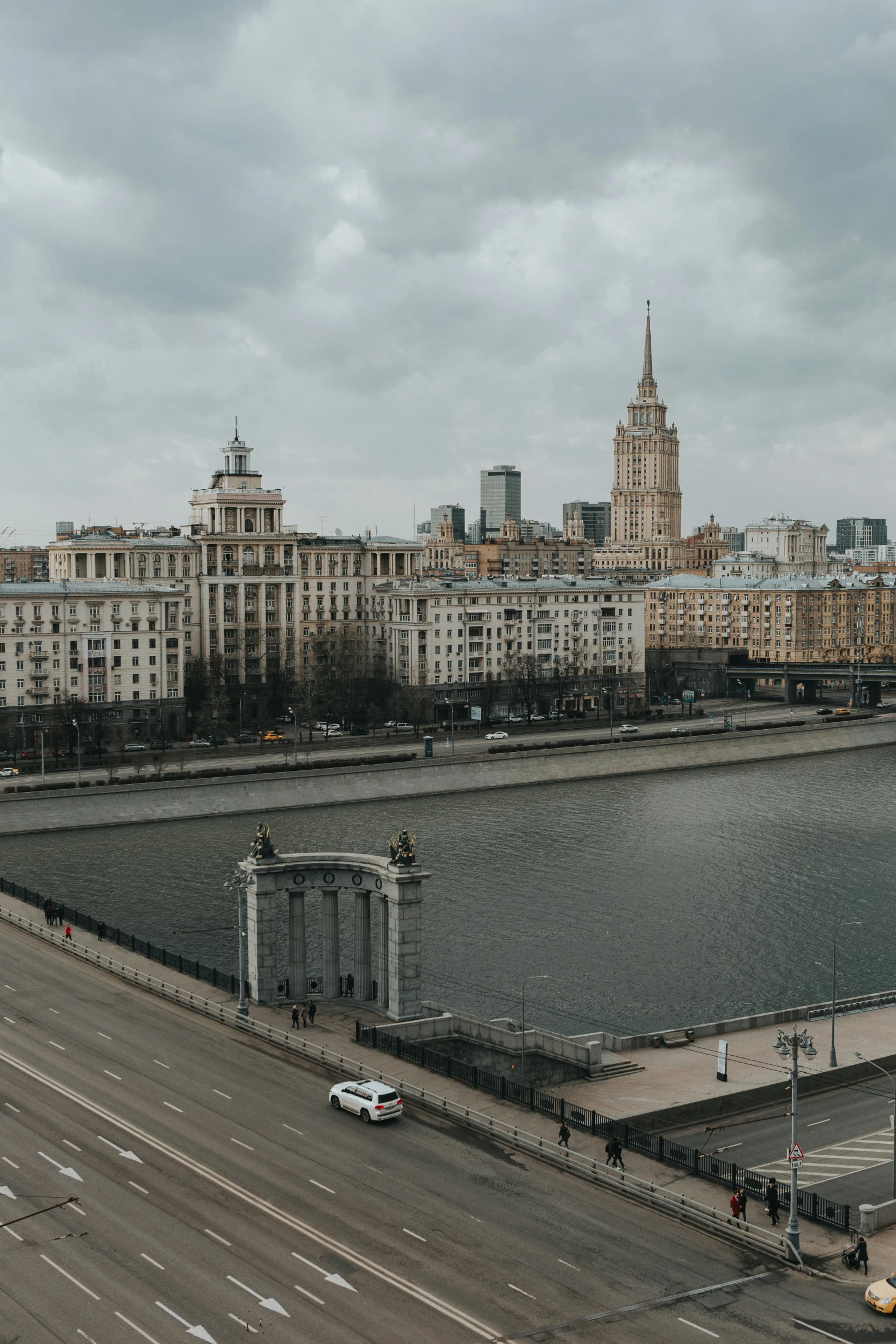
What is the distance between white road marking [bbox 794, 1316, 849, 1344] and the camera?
1013 inches

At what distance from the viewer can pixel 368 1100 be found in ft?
116

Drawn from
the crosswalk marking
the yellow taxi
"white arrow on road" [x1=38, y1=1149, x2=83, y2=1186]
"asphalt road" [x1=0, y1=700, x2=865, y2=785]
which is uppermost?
"asphalt road" [x1=0, y1=700, x2=865, y2=785]

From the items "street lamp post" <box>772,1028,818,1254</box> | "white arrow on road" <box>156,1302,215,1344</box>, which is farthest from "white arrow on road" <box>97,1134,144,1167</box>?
"street lamp post" <box>772,1028,818,1254</box>

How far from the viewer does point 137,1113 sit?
35469mm

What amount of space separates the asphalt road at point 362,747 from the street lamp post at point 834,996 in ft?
150

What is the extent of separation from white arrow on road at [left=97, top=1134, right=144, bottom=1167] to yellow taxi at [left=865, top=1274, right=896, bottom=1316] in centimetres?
1595

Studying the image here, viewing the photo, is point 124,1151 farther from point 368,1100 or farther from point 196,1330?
point 196,1330

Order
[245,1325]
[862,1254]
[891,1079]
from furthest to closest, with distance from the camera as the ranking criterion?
[891,1079]
[862,1254]
[245,1325]

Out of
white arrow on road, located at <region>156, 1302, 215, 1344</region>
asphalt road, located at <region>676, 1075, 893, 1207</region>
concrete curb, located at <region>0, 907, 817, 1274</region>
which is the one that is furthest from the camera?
asphalt road, located at <region>676, 1075, 893, 1207</region>

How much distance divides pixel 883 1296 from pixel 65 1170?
693 inches

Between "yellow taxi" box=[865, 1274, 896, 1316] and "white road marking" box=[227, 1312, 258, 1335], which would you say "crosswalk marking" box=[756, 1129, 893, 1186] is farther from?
"white road marking" box=[227, 1312, 258, 1335]

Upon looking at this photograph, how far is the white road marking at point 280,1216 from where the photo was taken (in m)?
26.0

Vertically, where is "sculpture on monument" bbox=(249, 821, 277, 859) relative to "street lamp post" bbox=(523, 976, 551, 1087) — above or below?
above

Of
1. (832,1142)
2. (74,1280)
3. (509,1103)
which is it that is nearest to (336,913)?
(509,1103)
